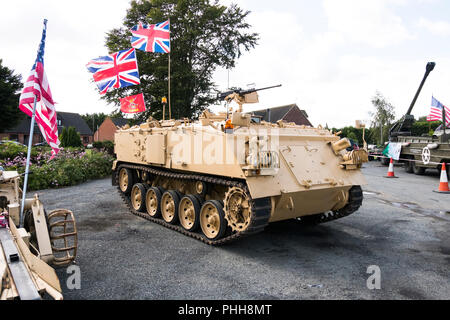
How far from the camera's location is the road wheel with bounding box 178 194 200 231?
21.4 ft

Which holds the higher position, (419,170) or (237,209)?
(237,209)

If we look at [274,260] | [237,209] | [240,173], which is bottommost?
[274,260]

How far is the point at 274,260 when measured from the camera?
215 inches

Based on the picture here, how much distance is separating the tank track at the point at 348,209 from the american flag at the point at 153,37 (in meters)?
6.83

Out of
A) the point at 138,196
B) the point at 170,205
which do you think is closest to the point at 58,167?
the point at 138,196

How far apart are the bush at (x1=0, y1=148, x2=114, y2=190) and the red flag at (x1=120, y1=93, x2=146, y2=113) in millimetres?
3781

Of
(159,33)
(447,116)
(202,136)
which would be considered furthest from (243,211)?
(447,116)

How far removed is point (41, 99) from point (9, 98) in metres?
30.6

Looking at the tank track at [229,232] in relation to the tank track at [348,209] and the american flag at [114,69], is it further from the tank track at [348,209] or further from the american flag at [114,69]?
the american flag at [114,69]

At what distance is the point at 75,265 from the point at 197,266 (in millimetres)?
1798

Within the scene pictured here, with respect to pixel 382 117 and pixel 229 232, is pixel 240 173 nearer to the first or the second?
pixel 229 232

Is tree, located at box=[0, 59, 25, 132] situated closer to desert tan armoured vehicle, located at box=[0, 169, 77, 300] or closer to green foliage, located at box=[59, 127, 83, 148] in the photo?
green foliage, located at box=[59, 127, 83, 148]

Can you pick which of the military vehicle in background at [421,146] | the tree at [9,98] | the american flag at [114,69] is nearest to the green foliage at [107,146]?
the american flag at [114,69]
